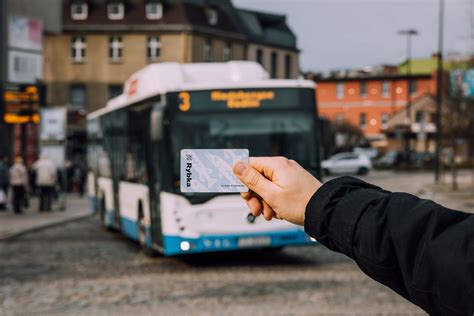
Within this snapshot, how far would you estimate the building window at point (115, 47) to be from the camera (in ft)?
225

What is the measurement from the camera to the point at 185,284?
12.4 metres

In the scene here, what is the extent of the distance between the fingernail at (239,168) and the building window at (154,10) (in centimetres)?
6797

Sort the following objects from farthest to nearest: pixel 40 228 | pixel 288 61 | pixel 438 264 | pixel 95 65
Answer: pixel 288 61 < pixel 95 65 < pixel 40 228 < pixel 438 264

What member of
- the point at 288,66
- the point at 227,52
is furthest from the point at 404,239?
the point at 288,66

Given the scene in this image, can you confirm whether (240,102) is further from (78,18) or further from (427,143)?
(427,143)

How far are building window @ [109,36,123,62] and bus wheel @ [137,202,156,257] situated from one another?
52733mm

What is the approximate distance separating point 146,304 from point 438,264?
9.25 m

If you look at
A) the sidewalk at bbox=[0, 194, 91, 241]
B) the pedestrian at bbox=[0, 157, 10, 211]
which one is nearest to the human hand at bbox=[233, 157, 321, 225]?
the sidewalk at bbox=[0, 194, 91, 241]

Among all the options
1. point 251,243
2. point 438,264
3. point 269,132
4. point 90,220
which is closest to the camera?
point 438,264

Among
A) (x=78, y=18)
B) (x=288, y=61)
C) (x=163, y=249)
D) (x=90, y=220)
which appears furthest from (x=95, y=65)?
(x=163, y=249)

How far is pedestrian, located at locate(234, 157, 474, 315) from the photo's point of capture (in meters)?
1.52

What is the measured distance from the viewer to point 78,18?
68.4m

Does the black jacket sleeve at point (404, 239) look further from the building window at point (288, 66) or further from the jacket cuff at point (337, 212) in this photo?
the building window at point (288, 66)

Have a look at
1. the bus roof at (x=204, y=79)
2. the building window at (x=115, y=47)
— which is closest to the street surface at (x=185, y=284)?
the bus roof at (x=204, y=79)
